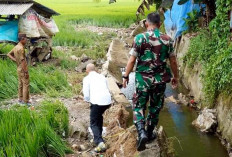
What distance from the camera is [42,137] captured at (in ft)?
14.7

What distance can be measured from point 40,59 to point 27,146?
676 centimetres

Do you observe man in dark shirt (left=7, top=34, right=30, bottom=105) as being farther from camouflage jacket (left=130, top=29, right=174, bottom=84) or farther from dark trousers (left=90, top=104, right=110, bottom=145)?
camouflage jacket (left=130, top=29, right=174, bottom=84)

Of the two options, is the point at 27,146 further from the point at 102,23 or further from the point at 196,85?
the point at 102,23

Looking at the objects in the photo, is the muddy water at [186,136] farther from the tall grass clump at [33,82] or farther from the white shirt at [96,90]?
the tall grass clump at [33,82]

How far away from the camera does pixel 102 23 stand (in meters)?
21.1

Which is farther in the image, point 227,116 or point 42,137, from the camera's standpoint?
point 227,116

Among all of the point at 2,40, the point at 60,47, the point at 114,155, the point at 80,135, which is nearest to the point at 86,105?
the point at 80,135

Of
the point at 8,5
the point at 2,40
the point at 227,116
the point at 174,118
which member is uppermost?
A: the point at 8,5

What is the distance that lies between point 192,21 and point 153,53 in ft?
23.3

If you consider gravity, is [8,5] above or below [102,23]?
above

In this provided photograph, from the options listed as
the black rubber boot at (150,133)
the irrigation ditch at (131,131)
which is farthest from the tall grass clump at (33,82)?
the black rubber boot at (150,133)

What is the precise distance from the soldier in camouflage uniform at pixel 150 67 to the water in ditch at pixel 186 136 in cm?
151

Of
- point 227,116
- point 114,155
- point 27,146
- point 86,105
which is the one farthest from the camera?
point 86,105

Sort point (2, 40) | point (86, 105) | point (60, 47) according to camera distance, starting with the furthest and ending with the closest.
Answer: point (60, 47) → point (2, 40) → point (86, 105)
